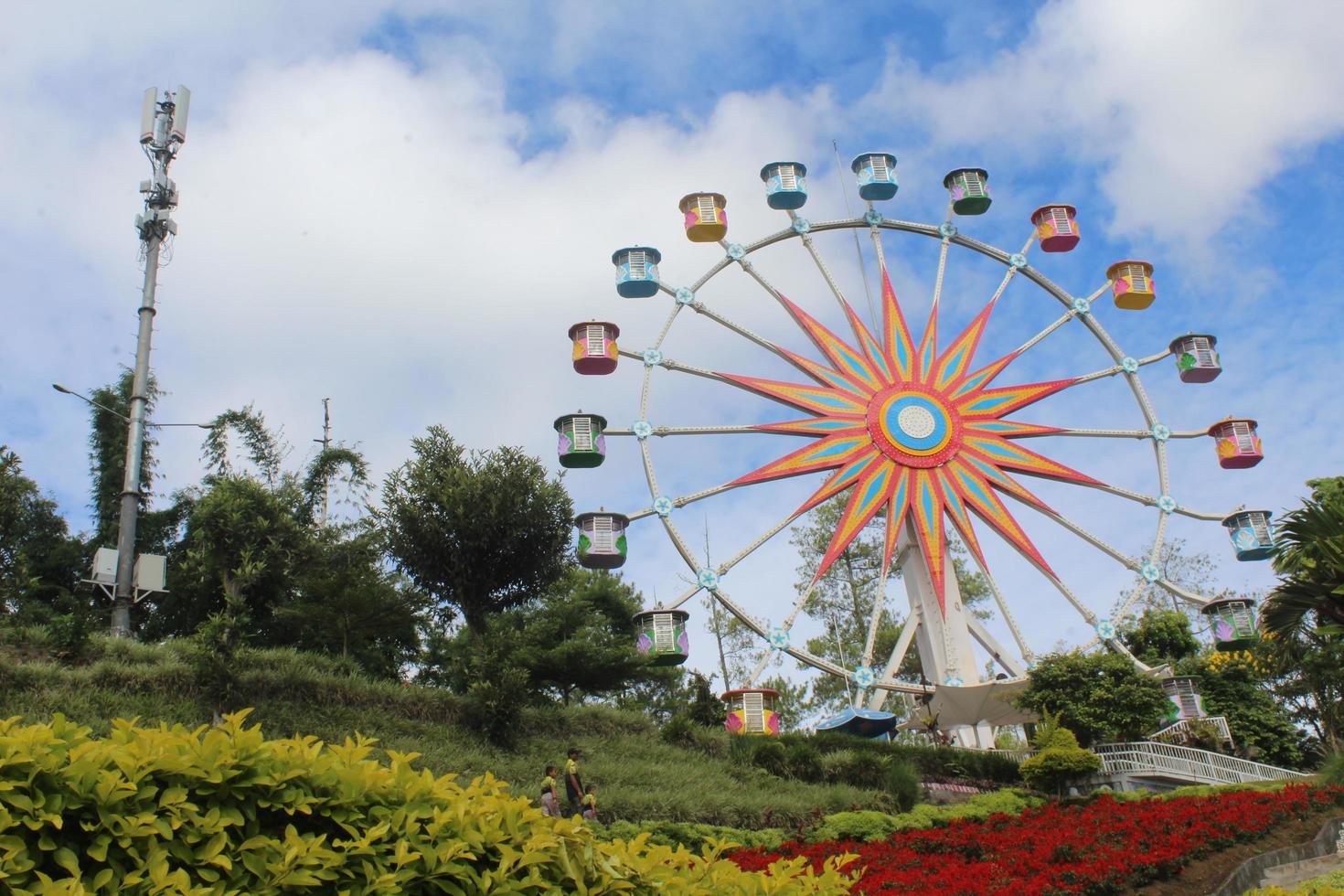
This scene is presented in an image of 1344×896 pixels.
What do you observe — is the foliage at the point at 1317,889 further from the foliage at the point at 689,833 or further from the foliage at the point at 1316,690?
Result: the foliage at the point at 1316,690

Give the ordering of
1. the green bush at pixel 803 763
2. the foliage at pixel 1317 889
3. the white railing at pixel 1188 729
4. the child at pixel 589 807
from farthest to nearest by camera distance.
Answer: the white railing at pixel 1188 729
the green bush at pixel 803 763
the child at pixel 589 807
the foliage at pixel 1317 889

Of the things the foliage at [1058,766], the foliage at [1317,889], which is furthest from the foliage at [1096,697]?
the foliage at [1317,889]

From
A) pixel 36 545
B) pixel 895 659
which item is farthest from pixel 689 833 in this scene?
pixel 36 545

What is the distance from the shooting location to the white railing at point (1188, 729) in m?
21.4

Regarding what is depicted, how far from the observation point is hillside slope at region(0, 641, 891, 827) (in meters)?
13.9

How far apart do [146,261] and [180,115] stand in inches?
122

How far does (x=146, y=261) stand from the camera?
2100 cm

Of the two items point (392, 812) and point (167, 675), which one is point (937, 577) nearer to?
point (167, 675)

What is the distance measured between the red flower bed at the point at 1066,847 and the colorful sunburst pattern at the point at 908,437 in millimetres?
9828

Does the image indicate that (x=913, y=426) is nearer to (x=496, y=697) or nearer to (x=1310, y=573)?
(x=496, y=697)

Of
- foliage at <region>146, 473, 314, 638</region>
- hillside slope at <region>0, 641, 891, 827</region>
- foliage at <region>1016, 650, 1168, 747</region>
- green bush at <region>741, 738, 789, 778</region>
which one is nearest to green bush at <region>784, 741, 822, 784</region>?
green bush at <region>741, 738, 789, 778</region>

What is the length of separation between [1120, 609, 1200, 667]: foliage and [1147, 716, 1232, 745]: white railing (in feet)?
14.4

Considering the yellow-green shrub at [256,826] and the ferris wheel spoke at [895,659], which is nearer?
the yellow-green shrub at [256,826]

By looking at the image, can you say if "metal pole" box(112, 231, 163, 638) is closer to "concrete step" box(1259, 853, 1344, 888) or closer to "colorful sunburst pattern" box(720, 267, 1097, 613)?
"colorful sunburst pattern" box(720, 267, 1097, 613)
